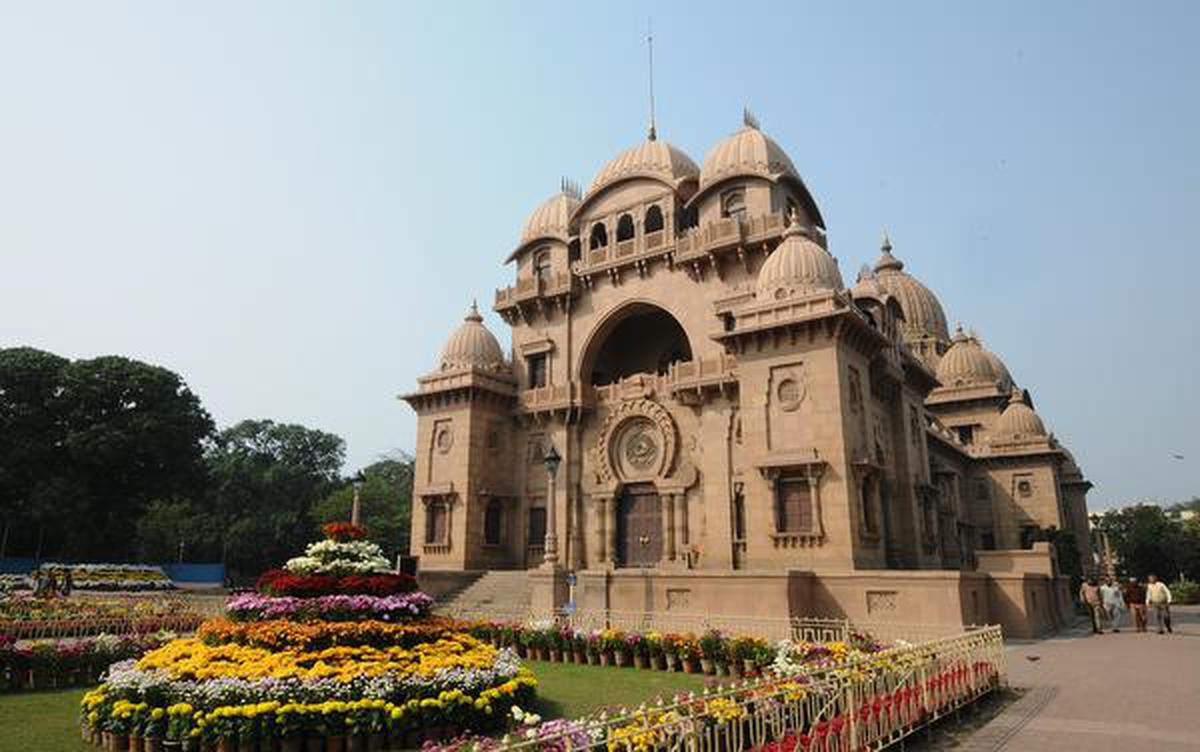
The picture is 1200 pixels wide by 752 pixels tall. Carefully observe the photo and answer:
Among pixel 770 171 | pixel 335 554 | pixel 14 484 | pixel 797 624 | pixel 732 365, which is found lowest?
pixel 797 624

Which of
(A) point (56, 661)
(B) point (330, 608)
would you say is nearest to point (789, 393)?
(B) point (330, 608)

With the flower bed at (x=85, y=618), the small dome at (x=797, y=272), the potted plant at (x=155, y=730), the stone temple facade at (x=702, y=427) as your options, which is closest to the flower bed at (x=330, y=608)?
the potted plant at (x=155, y=730)

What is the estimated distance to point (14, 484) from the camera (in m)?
41.0

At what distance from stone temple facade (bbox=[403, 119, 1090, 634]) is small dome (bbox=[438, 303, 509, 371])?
11cm

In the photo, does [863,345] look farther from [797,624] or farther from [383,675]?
[383,675]

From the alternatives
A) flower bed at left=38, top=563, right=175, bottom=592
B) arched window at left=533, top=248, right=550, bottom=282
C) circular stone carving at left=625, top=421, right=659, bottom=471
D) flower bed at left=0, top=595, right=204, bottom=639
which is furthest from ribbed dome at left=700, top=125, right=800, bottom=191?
flower bed at left=38, top=563, right=175, bottom=592

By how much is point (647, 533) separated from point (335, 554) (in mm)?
17558

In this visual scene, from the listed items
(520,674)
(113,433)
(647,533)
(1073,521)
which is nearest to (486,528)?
(647,533)

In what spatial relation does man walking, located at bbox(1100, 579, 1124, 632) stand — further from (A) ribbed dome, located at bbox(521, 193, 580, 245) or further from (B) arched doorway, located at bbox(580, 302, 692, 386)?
(A) ribbed dome, located at bbox(521, 193, 580, 245)

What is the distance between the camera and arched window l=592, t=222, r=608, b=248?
3356cm

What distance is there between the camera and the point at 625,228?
3331 cm

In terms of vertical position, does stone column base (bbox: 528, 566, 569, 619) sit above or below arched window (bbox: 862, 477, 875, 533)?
below

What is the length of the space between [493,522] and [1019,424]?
31278 millimetres

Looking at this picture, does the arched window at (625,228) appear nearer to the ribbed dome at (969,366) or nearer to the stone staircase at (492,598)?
the stone staircase at (492,598)
